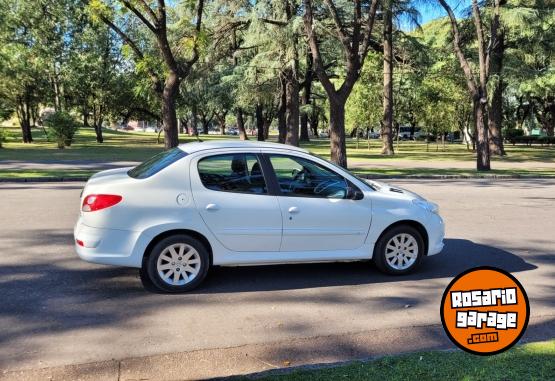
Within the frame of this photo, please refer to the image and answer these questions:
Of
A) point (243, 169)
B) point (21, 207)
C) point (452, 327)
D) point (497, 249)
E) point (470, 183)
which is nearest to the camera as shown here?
point (452, 327)

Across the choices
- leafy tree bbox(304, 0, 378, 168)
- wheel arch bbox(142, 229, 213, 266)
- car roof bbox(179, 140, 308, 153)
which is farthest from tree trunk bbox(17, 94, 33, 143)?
wheel arch bbox(142, 229, 213, 266)

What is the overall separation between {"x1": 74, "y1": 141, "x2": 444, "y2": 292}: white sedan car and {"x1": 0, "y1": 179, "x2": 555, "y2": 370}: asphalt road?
0.34m

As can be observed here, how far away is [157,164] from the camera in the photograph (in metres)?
5.98

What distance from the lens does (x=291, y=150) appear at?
613 centimetres

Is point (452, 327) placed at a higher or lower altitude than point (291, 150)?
lower

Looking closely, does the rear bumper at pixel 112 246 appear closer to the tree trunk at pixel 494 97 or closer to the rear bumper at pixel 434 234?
the rear bumper at pixel 434 234

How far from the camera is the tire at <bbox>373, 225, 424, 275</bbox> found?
633 centimetres

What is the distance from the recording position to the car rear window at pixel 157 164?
19.0 feet

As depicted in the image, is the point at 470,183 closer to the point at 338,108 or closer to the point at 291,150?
the point at 338,108

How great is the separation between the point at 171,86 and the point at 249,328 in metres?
Answer: 16.8

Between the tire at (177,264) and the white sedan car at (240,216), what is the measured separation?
1cm

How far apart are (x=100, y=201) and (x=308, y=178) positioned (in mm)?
2244

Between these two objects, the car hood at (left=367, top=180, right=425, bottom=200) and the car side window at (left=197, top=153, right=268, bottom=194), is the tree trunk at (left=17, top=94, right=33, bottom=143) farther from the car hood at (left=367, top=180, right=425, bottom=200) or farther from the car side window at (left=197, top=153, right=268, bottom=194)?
the car hood at (left=367, top=180, right=425, bottom=200)

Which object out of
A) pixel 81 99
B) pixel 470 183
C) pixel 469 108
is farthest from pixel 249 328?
pixel 81 99
